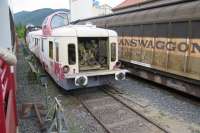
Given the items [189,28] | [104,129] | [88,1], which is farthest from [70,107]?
[88,1]

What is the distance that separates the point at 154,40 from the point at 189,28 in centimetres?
201

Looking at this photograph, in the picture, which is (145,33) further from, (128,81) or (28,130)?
(28,130)

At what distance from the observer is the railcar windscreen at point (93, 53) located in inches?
374

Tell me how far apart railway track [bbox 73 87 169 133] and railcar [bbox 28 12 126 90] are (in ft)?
1.74

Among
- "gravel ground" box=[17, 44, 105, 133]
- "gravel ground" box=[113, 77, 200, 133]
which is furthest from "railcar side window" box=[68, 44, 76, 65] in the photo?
"gravel ground" box=[113, 77, 200, 133]

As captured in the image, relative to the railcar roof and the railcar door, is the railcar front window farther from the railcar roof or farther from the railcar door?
the railcar door

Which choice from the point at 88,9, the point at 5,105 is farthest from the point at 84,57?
the point at 88,9

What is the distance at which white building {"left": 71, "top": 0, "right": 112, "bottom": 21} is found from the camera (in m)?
35.2

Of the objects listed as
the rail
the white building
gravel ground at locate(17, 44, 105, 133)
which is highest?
the white building

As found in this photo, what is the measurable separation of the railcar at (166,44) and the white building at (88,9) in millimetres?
23450

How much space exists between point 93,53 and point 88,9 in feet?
89.6

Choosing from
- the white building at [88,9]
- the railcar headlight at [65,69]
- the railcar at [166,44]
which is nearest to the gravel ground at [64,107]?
the railcar headlight at [65,69]

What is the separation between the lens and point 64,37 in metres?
8.38

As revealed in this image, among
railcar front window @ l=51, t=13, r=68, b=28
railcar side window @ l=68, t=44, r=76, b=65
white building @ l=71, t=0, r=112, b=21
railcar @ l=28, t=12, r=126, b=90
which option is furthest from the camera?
white building @ l=71, t=0, r=112, b=21
